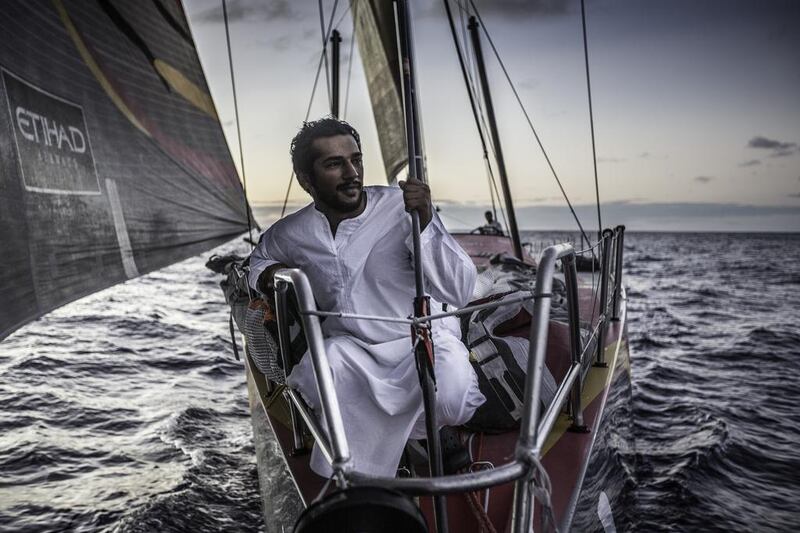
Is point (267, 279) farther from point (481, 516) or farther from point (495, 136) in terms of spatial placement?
point (495, 136)

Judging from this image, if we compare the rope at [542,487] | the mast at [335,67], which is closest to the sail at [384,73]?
the mast at [335,67]

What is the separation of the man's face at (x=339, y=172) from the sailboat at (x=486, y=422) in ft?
0.90

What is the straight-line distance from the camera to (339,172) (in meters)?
2.21

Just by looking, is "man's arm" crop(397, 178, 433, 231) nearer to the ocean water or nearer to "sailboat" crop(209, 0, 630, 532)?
"sailboat" crop(209, 0, 630, 532)

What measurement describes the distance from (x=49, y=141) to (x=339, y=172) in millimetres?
1081

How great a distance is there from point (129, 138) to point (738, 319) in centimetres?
1211

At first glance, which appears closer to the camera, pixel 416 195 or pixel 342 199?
pixel 416 195

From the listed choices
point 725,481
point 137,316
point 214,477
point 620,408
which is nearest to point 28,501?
point 214,477

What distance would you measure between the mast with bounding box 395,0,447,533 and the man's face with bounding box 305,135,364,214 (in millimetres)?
364

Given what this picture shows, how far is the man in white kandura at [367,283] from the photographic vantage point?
199 cm

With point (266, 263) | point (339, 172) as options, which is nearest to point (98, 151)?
point (266, 263)

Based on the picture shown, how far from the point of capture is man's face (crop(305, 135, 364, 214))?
7.16 ft

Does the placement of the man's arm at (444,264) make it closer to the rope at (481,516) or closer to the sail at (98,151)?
the rope at (481,516)

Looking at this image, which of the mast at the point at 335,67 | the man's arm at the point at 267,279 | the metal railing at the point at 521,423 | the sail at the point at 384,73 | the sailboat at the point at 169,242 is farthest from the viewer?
the mast at the point at 335,67
